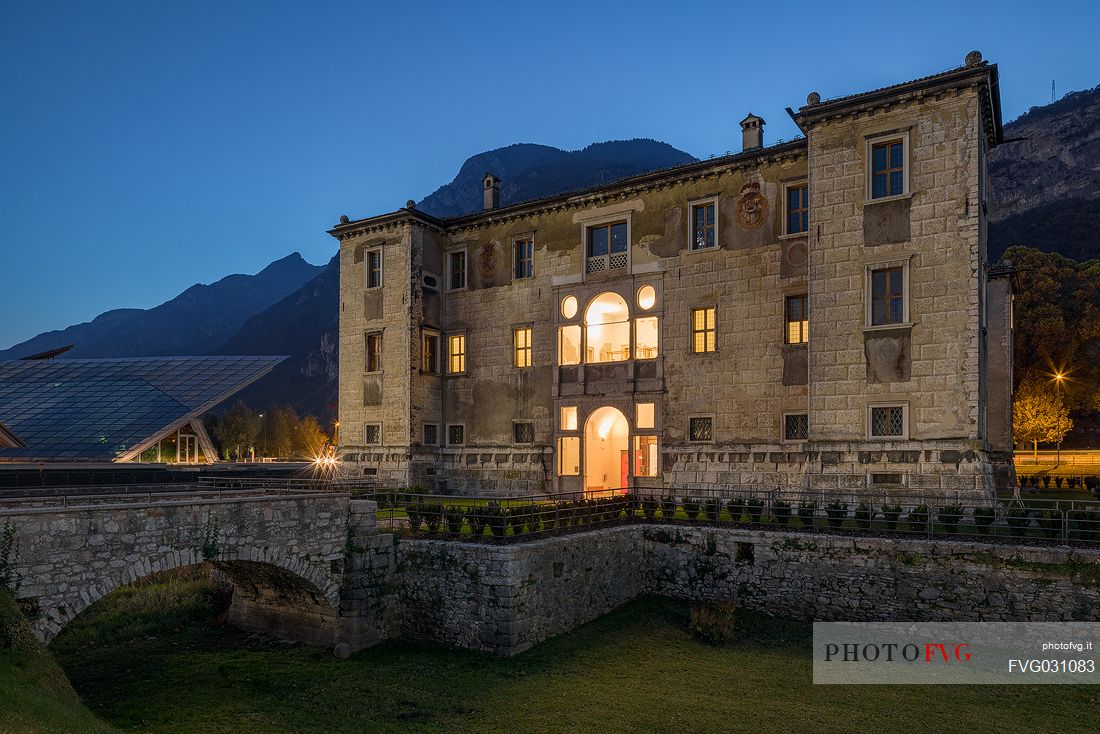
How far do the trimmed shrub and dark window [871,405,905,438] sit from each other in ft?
24.7

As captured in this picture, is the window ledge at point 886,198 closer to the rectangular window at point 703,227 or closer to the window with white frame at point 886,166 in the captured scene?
the window with white frame at point 886,166

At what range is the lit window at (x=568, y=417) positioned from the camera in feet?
96.0

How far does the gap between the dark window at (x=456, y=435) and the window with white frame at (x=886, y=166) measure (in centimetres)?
1884

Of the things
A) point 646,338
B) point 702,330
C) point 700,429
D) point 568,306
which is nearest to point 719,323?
point 702,330

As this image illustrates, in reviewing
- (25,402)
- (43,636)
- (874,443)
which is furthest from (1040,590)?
(25,402)

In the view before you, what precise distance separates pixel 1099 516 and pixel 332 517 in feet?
56.6

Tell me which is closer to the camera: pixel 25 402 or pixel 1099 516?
pixel 1099 516

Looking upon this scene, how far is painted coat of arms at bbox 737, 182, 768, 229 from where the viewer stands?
25516 millimetres

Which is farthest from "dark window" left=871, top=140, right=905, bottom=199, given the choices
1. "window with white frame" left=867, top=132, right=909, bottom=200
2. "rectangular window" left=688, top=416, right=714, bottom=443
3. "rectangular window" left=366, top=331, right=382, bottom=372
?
"rectangular window" left=366, top=331, right=382, bottom=372

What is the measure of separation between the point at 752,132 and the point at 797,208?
429 centimetres

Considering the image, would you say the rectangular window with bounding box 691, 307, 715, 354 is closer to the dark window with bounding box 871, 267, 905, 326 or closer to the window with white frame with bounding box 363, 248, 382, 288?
the dark window with bounding box 871, 267, 905, 326

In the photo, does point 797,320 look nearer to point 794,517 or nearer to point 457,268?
point 794,517

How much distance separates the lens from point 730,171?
26.3 m

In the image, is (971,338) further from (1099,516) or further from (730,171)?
(730,171)
